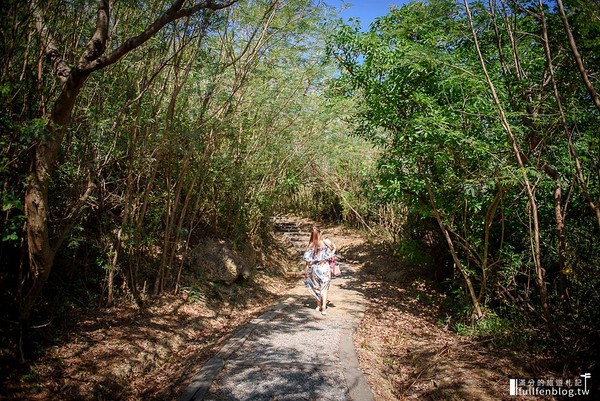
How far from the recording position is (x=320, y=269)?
20.4 ft

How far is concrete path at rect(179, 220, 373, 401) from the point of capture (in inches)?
137

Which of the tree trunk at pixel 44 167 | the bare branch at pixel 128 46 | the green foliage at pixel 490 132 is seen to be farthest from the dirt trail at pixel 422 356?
the bare branch at pixel 128 46

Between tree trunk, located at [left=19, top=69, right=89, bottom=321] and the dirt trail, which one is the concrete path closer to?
the dirt trail

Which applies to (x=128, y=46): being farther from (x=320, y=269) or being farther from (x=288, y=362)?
(x=320, y=269)

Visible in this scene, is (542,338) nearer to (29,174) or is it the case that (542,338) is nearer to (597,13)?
(597,13)

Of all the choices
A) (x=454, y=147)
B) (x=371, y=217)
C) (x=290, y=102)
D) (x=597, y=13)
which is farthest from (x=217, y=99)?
(x=371, y=217)

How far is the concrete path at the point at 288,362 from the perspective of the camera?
137 inches

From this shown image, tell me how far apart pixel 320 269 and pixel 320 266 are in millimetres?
53

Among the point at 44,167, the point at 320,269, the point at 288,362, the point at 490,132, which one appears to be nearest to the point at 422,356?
the point at 288,362

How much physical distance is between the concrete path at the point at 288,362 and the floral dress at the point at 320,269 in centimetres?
48

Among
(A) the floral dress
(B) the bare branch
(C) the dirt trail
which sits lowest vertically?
(C) the dirt trail

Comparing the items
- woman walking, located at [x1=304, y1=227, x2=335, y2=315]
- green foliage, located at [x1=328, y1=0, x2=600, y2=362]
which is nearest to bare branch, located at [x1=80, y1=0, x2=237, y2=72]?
green foliage, located at [x1=328, y1=0, x2=600, y2=362]

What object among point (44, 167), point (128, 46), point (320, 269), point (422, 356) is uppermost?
point (128, 46)

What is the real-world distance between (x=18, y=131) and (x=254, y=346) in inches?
141
